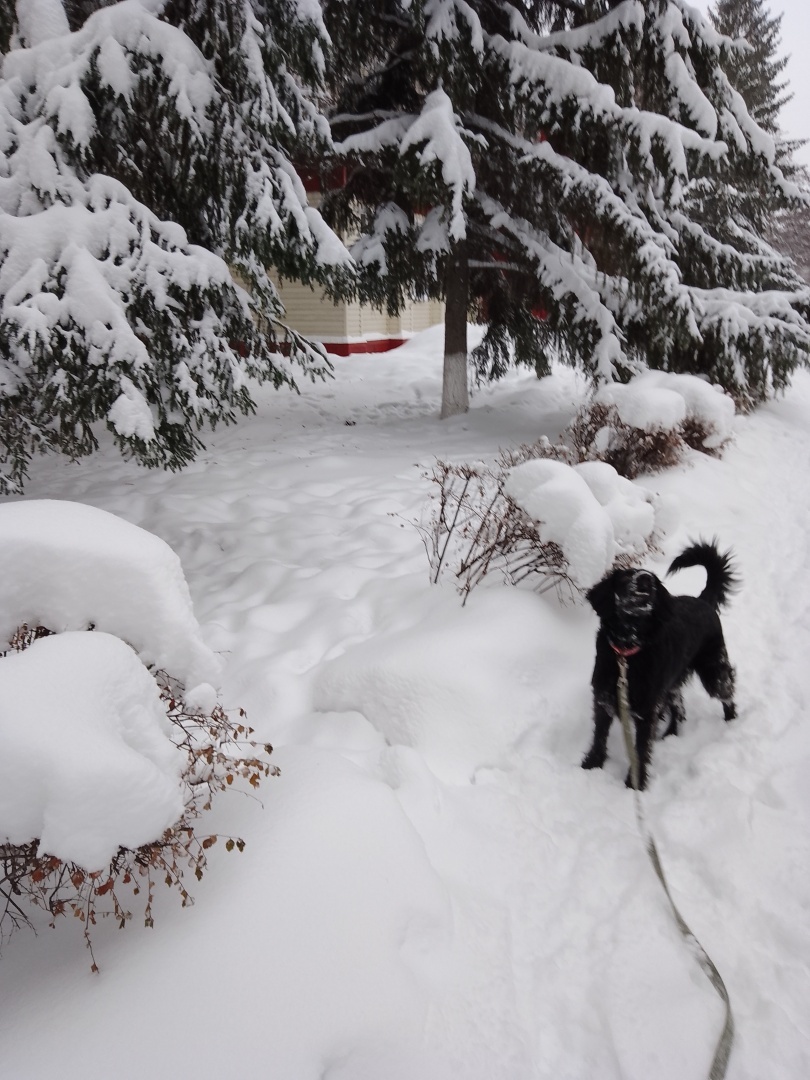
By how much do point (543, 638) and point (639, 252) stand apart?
5853 mm

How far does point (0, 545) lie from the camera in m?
1.74

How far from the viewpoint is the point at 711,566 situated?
3.10 metres

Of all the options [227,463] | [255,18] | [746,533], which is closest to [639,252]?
[746,533]

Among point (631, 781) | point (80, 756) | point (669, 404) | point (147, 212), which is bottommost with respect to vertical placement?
point (631, 781)

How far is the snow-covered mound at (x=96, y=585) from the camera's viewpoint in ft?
5.83

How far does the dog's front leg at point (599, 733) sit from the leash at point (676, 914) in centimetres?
12

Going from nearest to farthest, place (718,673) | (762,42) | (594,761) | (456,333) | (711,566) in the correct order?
(594,761)
(718,673)
(711,566)
(456,333)
(762,42)

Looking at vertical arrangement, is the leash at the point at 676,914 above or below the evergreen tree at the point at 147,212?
below

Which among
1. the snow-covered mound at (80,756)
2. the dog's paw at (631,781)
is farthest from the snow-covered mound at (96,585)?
the dog's paw at (631,781)

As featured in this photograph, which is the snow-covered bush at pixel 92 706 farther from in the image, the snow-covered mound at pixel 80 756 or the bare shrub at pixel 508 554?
the bare shrub at pixel 508 554

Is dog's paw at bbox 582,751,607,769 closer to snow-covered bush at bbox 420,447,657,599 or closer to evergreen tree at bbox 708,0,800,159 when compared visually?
snow-covered bush at bbox 420,447,657,599

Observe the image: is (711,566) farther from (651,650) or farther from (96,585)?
(96,585)

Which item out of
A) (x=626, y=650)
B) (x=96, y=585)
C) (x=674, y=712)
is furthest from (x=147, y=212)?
(x=674, y=712)

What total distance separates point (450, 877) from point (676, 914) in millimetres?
759
